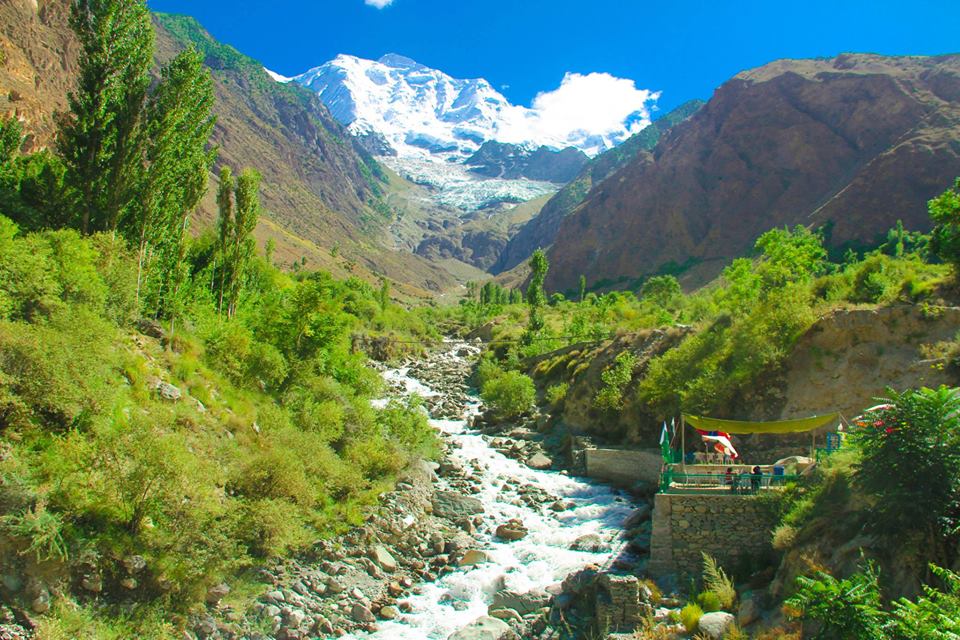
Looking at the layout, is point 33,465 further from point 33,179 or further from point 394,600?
point 33,179

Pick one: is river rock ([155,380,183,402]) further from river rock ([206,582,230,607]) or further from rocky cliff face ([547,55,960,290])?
rocky cliff face ([547,55,960,290])

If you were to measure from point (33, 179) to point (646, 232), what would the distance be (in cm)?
17116

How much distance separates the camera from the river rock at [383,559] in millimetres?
19312

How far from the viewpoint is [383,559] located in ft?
64.0

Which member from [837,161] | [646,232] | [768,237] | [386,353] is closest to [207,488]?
[768,237]

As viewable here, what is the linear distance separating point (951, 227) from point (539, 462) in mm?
24825

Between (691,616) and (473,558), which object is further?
(473,558)

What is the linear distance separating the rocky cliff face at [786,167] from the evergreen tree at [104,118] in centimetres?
12650

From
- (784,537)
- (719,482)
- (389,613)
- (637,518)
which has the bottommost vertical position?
(389,613)

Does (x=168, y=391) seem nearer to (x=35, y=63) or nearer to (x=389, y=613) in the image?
(x=389, y=613)

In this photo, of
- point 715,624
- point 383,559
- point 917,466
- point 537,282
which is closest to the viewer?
point 917,466

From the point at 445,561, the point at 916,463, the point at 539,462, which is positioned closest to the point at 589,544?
the point at 445,561

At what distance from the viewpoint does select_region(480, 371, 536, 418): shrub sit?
42594 millimetres

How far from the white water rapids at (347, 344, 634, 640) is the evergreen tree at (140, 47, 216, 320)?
16.5 m
